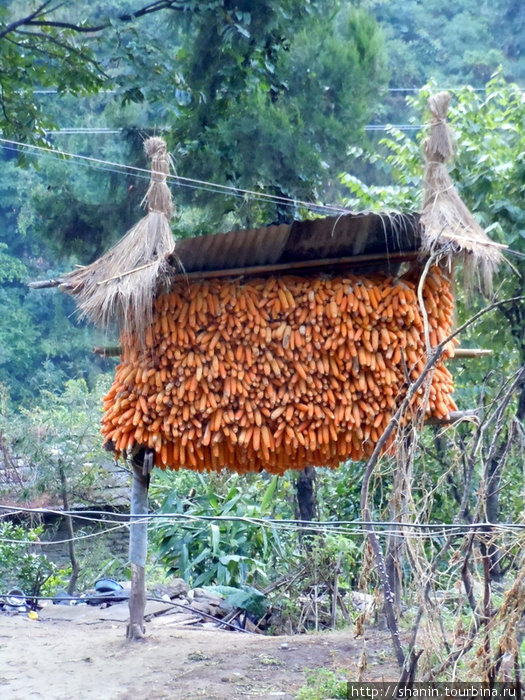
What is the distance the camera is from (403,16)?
1947 cm

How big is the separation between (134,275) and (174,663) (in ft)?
7.65

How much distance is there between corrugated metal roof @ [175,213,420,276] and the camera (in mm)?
4387

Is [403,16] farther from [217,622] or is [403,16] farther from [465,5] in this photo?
[217,622]

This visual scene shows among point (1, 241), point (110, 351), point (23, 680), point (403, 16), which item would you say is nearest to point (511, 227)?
point (110, 351)

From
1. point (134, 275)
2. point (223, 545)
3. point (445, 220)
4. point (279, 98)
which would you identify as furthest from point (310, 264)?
point (223, 545)

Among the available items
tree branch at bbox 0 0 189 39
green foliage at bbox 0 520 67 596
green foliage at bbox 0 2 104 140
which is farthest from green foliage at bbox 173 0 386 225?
green foliage at bbox 0 520 67 596

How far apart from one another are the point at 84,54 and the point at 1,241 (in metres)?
14.4

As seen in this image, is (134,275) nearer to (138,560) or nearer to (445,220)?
(445,220)

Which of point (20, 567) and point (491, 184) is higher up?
point (491, 184)

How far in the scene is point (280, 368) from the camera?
4.41 m

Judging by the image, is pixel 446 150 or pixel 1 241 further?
pixel 1 241

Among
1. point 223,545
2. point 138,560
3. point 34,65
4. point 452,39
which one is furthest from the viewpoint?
point 452,39

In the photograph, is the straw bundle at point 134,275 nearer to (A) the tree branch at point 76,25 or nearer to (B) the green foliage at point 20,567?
(A) the tree branch at point 76,25

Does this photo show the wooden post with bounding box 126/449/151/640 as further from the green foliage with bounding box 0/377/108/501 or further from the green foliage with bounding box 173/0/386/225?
the green foliage with bounding box 0/377/108/501
